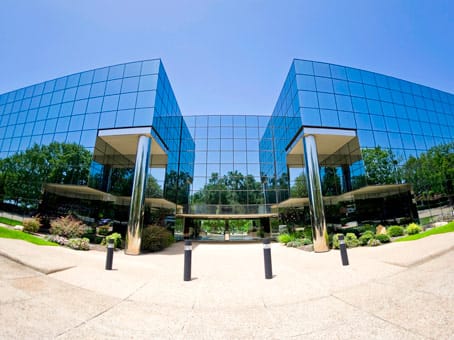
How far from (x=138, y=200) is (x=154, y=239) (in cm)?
317

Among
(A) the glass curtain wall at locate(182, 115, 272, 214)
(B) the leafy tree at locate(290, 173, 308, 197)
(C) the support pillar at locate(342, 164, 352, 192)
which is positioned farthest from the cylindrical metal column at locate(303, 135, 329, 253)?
(A) the glass curtain wall at locate(182, 115, 272, 214)

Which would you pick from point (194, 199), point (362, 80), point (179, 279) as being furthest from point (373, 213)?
point (179, 279)

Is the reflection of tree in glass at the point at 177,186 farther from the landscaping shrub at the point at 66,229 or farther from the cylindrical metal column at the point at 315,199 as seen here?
the cylindrical metal column at the point at 315,199

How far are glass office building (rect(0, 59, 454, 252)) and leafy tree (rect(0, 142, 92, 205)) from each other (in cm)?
28

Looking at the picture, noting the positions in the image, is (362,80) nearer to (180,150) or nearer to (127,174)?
(180,150)

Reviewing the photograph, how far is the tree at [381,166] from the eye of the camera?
55.4 feet

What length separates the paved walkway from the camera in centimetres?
333

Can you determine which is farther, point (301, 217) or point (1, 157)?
point (301, 217)

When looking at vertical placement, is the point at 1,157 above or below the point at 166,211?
above

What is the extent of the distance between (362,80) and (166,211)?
24376mm

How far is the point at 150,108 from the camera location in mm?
16469

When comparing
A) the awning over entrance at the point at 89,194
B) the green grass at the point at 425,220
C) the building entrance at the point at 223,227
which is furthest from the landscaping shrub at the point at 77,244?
the green grass at the point at 425,220

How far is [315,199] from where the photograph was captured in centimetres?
1479

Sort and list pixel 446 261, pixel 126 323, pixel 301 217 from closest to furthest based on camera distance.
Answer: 1. pixel 126 323
2. pixel 446 261
3. pixel 301 217
